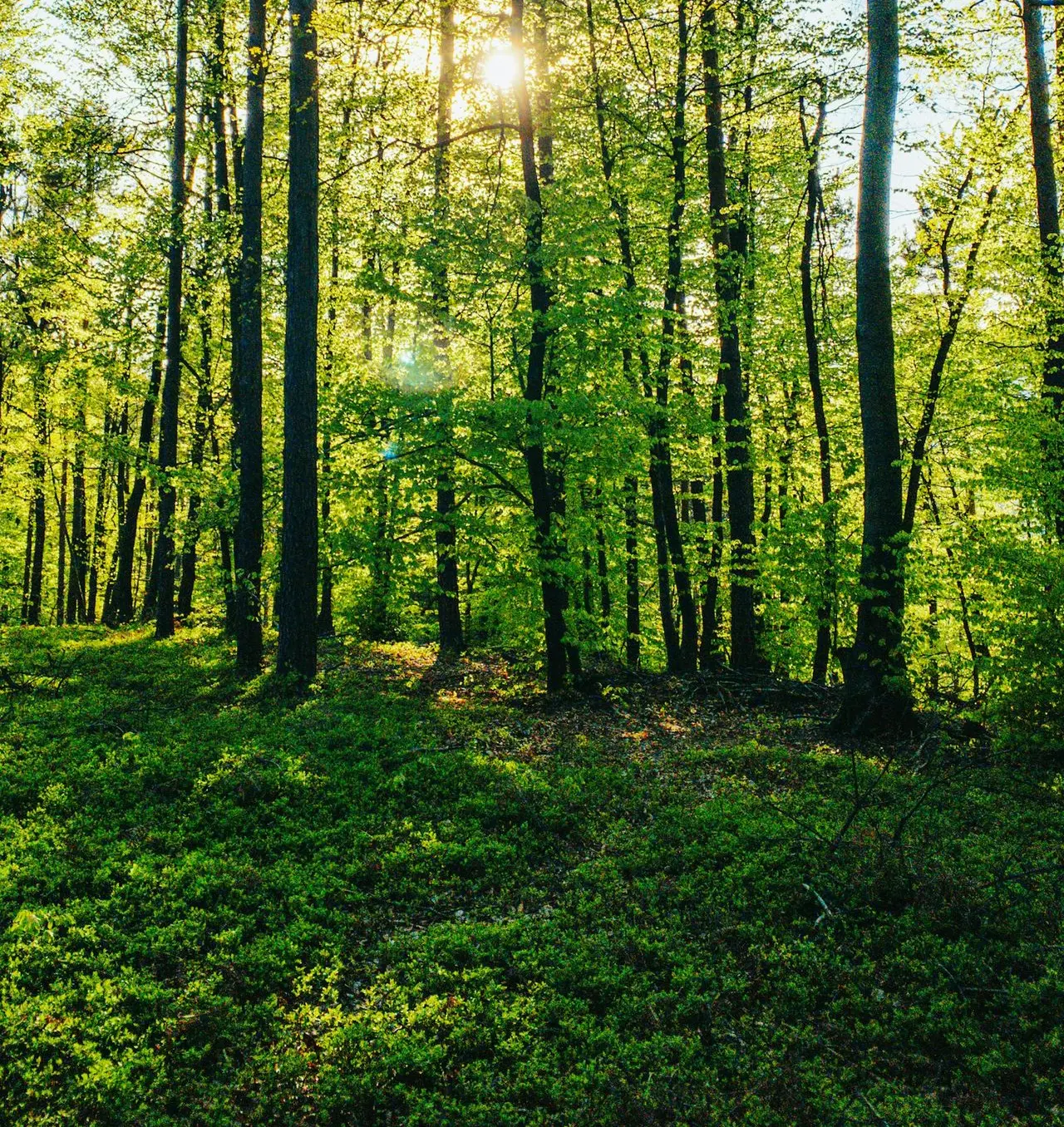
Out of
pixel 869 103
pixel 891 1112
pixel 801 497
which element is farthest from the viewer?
pixel 801 497

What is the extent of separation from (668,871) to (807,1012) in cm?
182

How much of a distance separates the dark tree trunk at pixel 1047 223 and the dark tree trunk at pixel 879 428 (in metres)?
3.62

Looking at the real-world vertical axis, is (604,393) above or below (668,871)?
above

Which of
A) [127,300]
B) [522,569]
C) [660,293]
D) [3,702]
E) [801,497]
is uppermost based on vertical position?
[127,300]

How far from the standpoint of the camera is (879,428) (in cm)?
966

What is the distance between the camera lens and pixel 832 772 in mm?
8234

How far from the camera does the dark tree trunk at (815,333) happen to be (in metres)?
15.5

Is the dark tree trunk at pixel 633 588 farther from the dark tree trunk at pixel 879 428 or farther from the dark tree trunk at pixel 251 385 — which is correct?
the dark tree trunk at pixel 251 385

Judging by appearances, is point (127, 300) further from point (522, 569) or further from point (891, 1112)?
point (891, 1112)

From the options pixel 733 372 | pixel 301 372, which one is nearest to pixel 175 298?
pixel 301 372

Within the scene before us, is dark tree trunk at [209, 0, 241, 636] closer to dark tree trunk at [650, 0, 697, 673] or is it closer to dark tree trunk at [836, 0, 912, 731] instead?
dark tree trunk at [650, 0, 697, 673]

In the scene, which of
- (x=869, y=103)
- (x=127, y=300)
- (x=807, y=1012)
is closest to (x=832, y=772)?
(x=807, y=1012)

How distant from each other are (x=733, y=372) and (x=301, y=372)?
7.80m

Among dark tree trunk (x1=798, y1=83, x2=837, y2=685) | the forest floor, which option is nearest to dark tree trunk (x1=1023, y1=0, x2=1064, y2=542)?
dark tree trunk (x1=798, y1=83, x2=837, y2=685)
